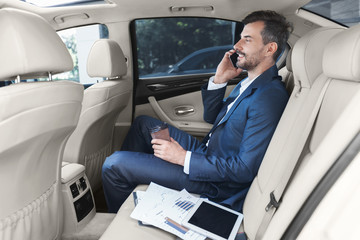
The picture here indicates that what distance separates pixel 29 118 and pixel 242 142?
0.87 metres

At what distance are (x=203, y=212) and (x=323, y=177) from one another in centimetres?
60

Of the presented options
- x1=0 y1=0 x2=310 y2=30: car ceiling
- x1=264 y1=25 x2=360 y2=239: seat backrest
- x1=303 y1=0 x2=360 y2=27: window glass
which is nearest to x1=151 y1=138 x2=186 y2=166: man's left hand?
x1=264 y1=25 x2=360 y2=239: seat backrest

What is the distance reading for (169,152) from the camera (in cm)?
156

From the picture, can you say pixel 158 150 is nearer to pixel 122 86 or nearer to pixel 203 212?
pixel 203 212

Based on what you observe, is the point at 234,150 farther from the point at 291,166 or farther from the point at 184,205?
the point at 291,166

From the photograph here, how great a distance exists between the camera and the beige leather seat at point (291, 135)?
3.72ft

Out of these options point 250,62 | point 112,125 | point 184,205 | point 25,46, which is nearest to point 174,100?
point 112,125

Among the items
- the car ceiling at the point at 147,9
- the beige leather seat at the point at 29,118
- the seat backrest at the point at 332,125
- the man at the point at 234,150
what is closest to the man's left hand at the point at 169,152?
the man at the point at 234,150

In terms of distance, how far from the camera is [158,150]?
5.18ft

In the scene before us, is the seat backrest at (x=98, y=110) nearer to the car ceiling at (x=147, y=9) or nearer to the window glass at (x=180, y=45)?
the car ceiling at (x=147, y=9)

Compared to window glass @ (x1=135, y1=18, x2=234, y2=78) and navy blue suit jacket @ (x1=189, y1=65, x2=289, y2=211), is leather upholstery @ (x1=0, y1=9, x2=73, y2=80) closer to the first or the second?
navy blue suit jacket @ (x1=189, y1=65, x2=289, y2=211)

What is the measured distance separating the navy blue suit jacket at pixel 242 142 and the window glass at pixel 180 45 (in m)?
1.11

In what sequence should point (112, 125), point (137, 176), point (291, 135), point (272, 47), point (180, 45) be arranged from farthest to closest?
point (180, 45)
point (112, 125)
point (272, 47)
point (137, 176)
point (291, 135)

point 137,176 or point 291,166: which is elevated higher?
point 291,166
